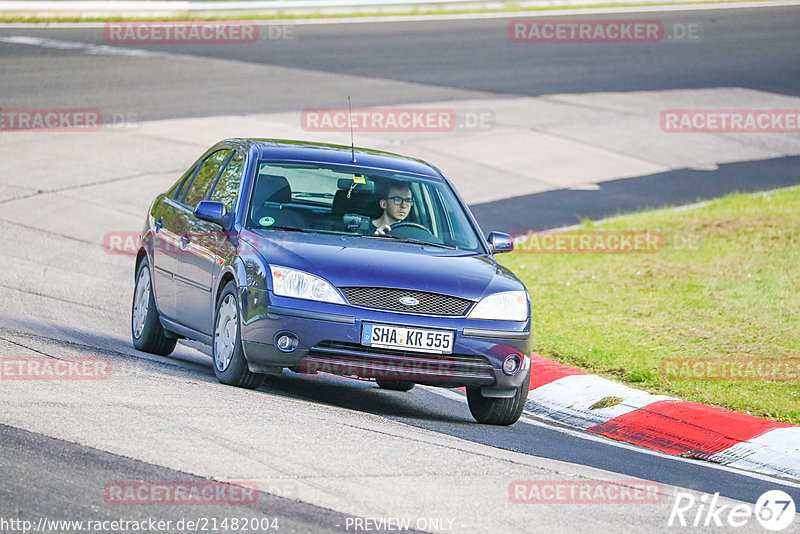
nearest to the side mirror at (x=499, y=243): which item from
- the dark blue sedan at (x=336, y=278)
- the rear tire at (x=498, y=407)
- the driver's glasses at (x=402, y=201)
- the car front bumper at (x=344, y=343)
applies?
the dark blue sedan at (x=336, y=278)

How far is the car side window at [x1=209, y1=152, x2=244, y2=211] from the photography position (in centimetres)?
912

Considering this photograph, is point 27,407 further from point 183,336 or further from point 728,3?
point 728,3

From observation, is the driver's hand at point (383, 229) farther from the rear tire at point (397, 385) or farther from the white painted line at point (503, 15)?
the white painted line at point (503, 15)

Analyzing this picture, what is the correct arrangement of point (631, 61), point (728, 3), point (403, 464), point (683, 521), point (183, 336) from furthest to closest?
1. point (728, 3)
2. point (631, 61)
3. point (183, 336)
4. point (403, 464)
5. point (683, 521)

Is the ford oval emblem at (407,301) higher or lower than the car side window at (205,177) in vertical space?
lower

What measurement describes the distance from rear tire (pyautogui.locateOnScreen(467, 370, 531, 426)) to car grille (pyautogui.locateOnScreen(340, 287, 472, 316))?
757 millimetres

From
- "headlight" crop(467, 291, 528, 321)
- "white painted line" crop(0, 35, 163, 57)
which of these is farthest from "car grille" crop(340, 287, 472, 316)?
"white painted line" crop(0, 35, 163, 57)

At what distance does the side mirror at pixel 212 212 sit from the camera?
8750 mm

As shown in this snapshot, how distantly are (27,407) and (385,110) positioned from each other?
17.1m

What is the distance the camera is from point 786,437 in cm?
847

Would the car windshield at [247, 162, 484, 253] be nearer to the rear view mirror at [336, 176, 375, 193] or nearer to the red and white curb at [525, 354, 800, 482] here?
the rear view mirror at [336, 176, 375, 193]

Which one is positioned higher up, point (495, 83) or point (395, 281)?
point (395, 281)

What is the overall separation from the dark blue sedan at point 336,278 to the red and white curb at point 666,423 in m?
0.90

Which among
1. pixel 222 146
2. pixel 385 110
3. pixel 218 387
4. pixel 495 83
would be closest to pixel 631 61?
pixel 495 83
